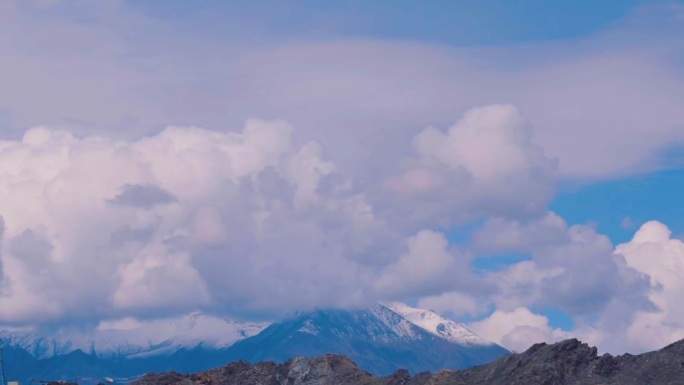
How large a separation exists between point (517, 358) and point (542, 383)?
495 inches

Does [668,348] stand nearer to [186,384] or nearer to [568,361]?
[568,361]

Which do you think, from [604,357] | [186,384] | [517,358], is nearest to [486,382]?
[517,358]

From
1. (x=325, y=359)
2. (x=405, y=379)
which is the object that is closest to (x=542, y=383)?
(x=405, y=379)

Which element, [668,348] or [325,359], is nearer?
[668,348]

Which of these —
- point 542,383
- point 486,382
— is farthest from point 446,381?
point 542,383

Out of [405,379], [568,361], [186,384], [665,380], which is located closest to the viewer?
[665,380]

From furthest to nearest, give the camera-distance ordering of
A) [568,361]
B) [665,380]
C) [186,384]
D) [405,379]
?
[186,384]
[405,379]
[568,361]
[665,380]

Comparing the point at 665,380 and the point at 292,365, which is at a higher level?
the point at 292,365

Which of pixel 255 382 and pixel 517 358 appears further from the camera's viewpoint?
pixel 255 382

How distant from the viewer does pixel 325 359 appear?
199 m

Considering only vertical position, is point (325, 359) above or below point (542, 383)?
above

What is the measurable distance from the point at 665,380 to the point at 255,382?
70.2m

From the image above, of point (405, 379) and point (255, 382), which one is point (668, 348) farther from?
point (255, 382)

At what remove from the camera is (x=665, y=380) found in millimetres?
157875
